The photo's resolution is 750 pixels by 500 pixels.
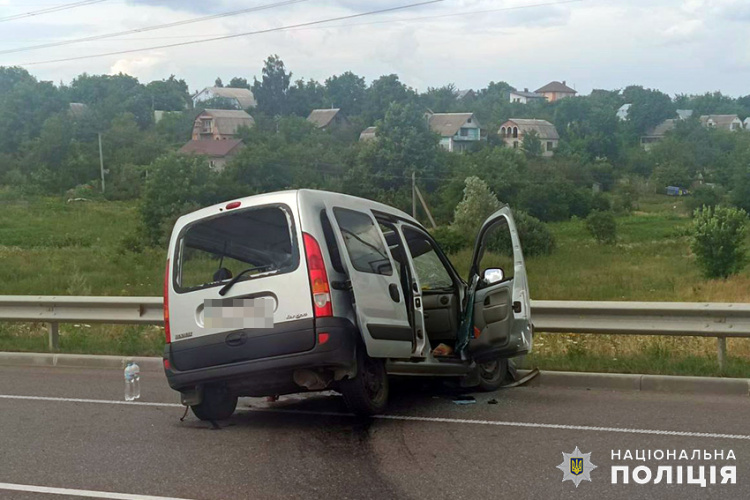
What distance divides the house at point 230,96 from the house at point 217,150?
116 ft

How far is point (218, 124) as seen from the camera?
7625 centimetres

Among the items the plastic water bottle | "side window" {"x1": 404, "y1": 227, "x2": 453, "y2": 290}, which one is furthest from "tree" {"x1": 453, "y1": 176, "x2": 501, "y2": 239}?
the plastic water bottle

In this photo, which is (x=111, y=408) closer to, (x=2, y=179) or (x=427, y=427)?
(x=427, y=427)

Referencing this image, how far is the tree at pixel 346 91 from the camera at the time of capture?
90125mm

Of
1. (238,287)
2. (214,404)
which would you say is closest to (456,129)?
(214,404)

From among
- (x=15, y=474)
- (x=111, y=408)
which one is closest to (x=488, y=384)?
(x=111, y=408)

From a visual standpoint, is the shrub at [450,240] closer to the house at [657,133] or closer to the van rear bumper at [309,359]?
the van rear bumper at [309,359]

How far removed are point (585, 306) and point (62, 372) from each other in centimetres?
586

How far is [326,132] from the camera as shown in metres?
69.1

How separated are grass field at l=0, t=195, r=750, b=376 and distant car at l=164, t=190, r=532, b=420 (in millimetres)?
2256

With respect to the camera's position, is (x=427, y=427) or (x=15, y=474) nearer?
(x=15, y=474)

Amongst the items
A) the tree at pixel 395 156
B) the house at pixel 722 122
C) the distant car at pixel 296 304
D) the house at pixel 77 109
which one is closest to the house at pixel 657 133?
the house at pixel 722 122

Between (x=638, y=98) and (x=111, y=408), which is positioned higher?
(x=638, y=98)

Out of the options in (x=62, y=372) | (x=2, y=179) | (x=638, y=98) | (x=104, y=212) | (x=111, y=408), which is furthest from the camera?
(x=638, y=98)
